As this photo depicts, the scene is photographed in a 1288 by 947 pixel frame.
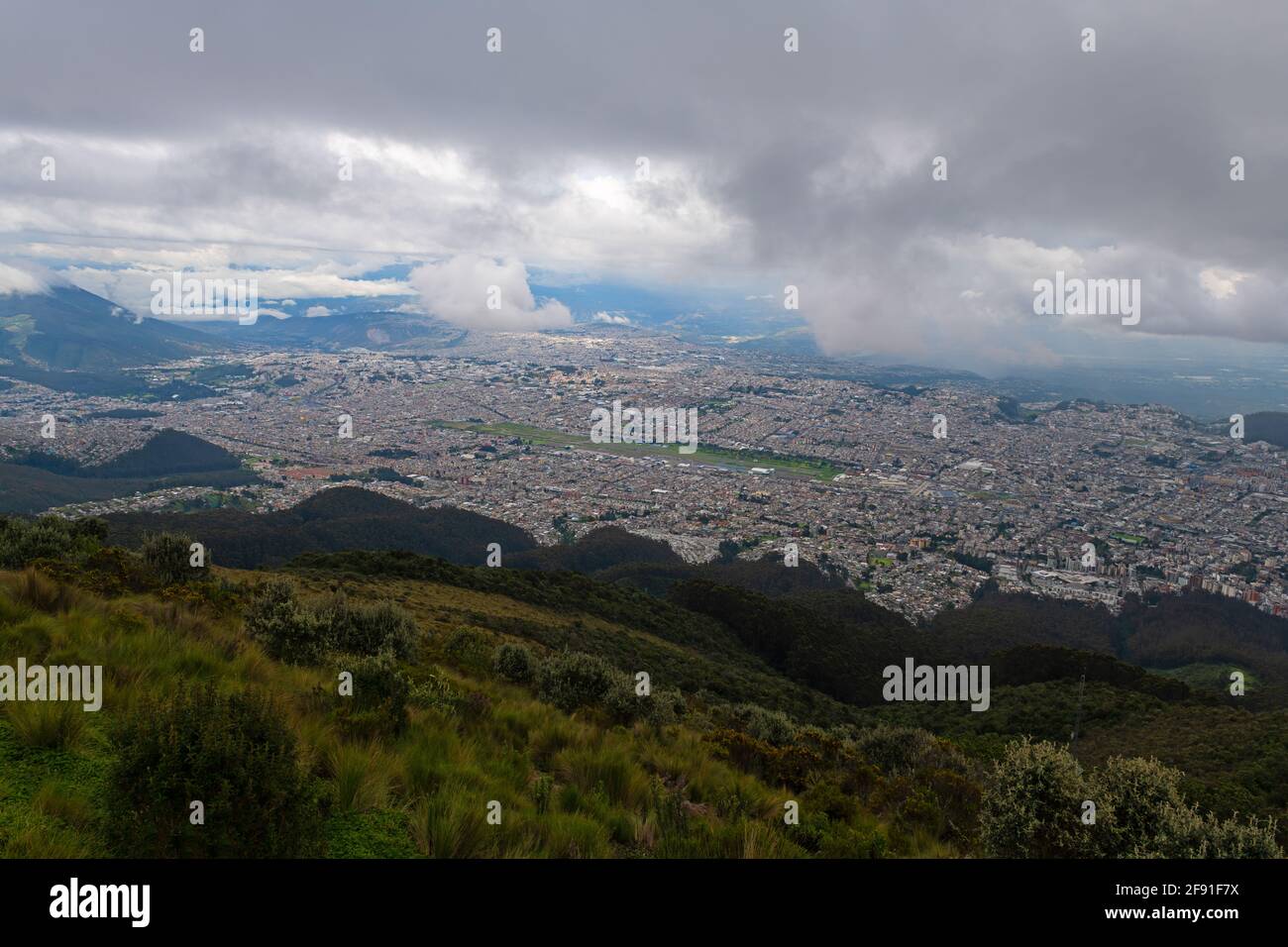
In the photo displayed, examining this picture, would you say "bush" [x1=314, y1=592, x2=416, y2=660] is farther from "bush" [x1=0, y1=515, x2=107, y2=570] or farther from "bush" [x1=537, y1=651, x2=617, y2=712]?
"bush" [x1=0, y1=515, x2=107, y2=570]

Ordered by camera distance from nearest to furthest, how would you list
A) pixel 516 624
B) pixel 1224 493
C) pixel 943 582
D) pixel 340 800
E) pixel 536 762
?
pixel 340 800 → pixel 536 762 → pixel 516 624 → pixel 943 582 → pixel 1224 493

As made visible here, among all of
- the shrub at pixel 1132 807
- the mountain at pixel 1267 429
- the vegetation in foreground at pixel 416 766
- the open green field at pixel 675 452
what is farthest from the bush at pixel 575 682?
the mountain at pixel 1267 429

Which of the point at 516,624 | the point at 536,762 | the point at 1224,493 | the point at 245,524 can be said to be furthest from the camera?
the point at 1224,493

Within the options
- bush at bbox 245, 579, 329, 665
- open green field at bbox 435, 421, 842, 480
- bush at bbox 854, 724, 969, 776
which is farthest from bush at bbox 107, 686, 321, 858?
open green field at bbox 435, 421, 842, 480

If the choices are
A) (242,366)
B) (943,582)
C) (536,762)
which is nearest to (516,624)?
(536,762)

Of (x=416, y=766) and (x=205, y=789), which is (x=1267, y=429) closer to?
(x=416, y=766)

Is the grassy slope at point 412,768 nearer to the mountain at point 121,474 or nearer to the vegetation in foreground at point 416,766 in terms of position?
the vegetation in foreground at point 416,766

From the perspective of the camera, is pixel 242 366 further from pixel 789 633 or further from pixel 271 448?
pixel 789 633
